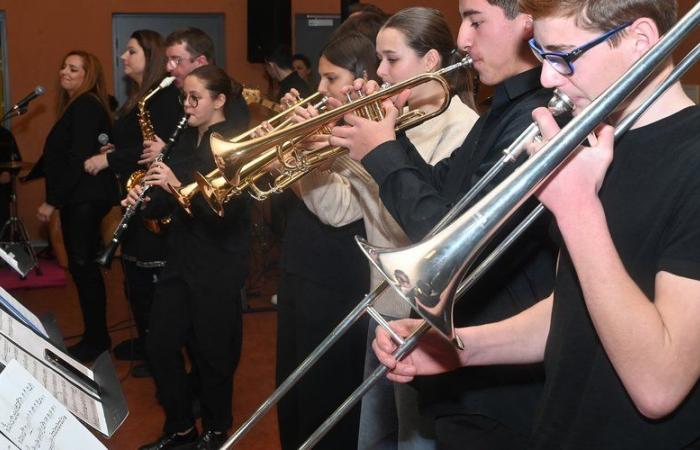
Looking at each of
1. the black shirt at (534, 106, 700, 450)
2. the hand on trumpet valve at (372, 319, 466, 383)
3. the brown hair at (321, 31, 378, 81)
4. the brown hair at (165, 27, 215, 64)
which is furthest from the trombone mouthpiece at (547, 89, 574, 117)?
the brown hair at (165, 27, 215, 64)

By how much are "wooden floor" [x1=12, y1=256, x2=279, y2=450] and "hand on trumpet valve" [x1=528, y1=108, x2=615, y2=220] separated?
272 cm

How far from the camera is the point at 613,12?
1201 mm

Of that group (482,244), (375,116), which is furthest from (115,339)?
(482,244)

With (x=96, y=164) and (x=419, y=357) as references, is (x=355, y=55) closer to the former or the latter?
(x=419, y=357)

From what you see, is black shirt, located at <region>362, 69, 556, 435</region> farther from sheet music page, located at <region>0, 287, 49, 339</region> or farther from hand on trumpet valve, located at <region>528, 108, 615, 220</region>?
sheet music page, located at <region>0, 287, 49, 339</region>

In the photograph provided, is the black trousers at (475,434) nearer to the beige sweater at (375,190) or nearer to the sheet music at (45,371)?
the beige sweater at (375,190)

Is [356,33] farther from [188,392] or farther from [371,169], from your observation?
[188,392]

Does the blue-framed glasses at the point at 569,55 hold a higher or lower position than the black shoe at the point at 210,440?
higher

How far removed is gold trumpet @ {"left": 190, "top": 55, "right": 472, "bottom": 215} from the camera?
221 centimetres

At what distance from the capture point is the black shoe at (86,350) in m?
4.60

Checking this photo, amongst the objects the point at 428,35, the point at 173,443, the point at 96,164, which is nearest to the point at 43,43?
the point at 96,164

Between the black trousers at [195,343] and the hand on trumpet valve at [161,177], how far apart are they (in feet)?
1.28

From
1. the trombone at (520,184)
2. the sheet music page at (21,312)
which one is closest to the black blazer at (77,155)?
the sheet music page at (21,312)

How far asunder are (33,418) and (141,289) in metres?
2.78
